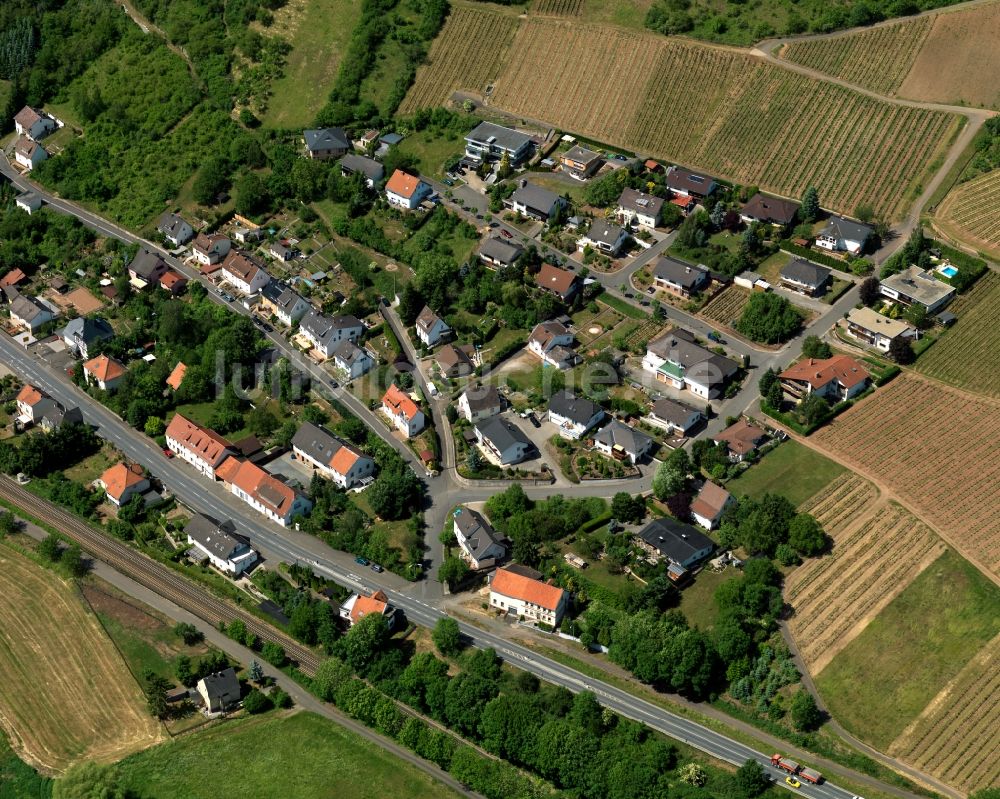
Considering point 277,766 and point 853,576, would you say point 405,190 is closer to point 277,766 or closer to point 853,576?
point 853,576

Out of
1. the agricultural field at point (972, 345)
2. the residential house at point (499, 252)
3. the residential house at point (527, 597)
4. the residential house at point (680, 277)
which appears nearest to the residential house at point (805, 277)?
the residential house at point (680, 277)

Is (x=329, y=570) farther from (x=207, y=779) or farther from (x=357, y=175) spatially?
(x=357, y=175)

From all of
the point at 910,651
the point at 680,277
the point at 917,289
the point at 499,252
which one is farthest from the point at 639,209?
the point at 910,651

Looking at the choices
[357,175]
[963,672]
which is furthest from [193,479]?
[963,672]

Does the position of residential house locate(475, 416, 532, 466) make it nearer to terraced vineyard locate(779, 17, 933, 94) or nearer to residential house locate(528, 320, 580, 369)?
residential house locate(528, 320, 580, 369)

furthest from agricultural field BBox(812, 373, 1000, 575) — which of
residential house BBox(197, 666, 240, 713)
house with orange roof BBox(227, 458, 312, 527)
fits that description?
residential house BBox(197, 666, 240, 713)
